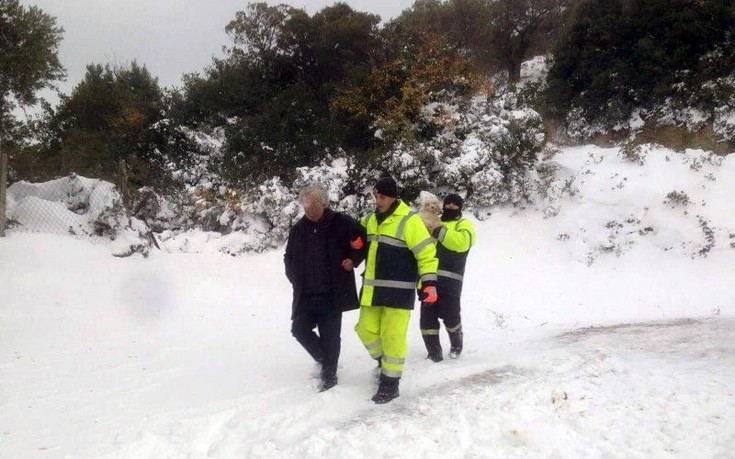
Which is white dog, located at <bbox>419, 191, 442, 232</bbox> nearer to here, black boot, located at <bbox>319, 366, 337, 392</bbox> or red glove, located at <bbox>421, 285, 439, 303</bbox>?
red glove, located at <bbox>421, 285, 439, 303</bbox>

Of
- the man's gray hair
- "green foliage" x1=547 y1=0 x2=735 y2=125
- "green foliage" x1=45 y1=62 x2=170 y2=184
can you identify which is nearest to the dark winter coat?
the man's gray hair

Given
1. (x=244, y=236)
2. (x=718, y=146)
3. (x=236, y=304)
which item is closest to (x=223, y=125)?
(x=244, y=236)

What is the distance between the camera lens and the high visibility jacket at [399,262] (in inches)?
158

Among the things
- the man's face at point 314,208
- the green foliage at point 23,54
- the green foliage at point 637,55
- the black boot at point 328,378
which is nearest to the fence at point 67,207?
the green foliage at point 23,54

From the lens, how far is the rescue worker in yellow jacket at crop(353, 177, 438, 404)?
401 centimetres

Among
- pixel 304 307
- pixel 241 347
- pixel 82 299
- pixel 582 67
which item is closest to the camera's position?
pixel 304 307

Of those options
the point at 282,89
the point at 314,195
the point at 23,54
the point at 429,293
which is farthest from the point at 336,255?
the point at 282,89

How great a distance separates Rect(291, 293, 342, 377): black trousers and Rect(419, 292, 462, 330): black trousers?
104 centimetres

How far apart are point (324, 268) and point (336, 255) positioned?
5.9 inches

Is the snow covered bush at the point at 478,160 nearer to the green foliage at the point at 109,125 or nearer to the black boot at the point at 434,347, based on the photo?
the black boot at the point at 434,347

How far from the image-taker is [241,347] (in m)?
6.37

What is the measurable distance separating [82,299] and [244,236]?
414 centimetres

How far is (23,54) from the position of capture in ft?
37.0

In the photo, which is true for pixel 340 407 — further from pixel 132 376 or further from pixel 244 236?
pixel 244 236
